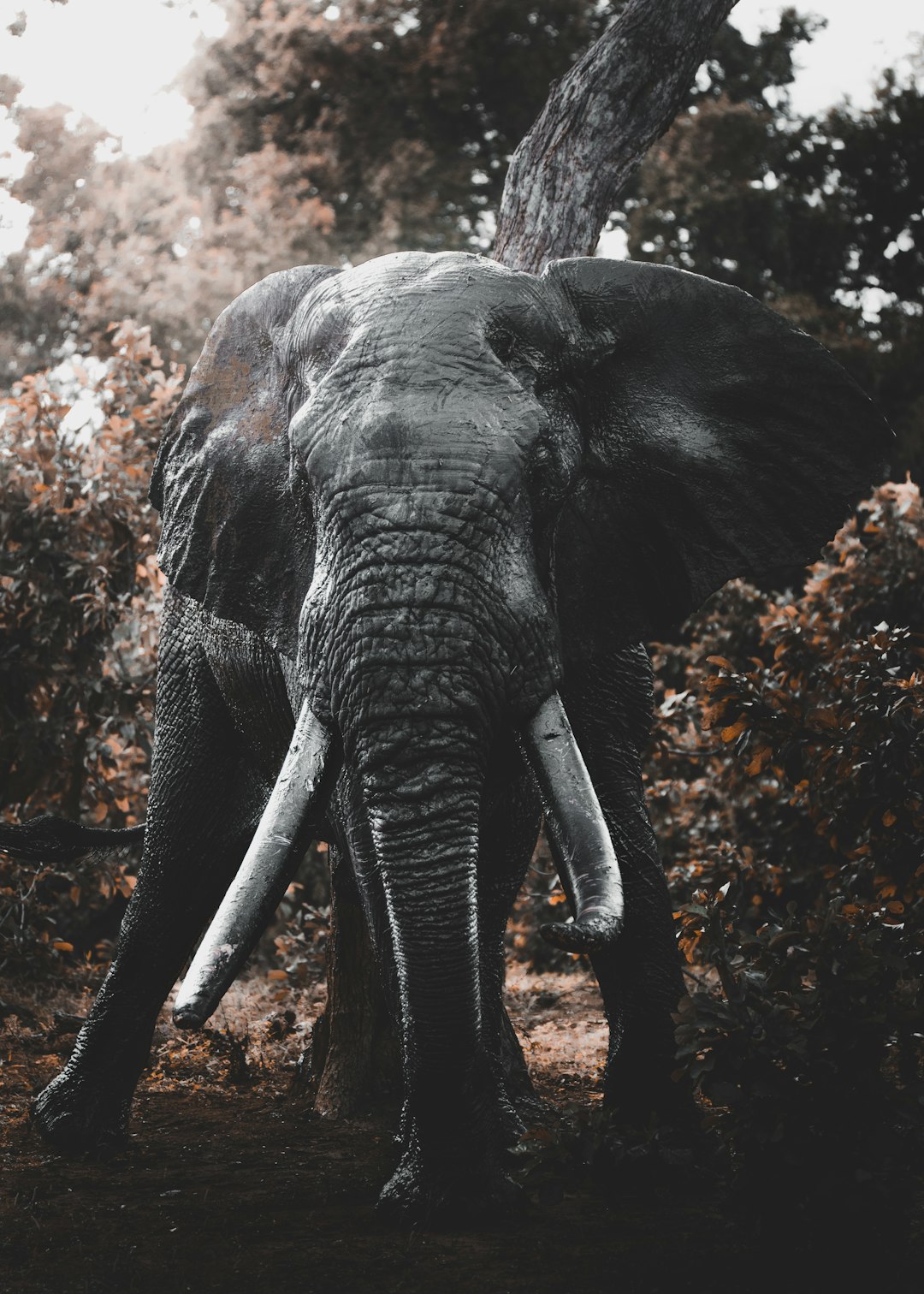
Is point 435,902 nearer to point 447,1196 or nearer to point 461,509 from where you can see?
point 447,1196

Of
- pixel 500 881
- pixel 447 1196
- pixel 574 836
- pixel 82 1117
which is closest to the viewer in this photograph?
pixel 574 836

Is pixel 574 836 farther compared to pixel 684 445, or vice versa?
pixel 684 445

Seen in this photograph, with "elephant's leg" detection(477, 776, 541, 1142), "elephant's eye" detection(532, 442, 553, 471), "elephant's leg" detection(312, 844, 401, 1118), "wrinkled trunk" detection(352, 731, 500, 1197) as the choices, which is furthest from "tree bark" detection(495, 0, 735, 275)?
"wrinkled trunk" detection(352, 731, 500, 1197)

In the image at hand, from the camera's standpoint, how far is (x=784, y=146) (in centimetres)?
1973

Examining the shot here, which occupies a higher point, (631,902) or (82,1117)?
(631,902)

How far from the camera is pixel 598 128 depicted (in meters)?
5.97

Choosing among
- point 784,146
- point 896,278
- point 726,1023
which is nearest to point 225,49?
point 784,146

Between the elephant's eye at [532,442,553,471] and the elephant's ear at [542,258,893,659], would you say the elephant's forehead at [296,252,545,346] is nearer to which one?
the elephant's ear at [542,258,893,659]

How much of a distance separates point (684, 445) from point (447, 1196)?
2198mm

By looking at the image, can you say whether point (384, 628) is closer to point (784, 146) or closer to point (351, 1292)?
point (351, 1292)

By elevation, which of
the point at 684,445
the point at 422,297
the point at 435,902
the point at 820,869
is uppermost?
the point at 422,297

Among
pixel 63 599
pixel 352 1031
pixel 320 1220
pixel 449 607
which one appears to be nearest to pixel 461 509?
pixel 449 607

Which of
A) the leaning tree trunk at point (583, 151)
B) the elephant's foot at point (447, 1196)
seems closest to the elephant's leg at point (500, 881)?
the elephant's foot at point (447, 1196)

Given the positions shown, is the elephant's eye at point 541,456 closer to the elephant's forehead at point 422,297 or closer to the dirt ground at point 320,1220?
the elephant's forehead at point 422,297
